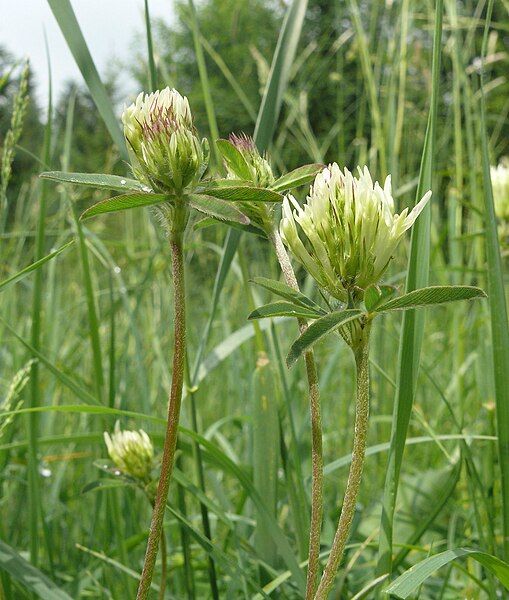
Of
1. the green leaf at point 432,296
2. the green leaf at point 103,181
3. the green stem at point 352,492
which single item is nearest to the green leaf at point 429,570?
the green stem at point 352,492

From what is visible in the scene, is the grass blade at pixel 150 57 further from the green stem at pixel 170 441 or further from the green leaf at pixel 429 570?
the green leaf at pixel 429 570

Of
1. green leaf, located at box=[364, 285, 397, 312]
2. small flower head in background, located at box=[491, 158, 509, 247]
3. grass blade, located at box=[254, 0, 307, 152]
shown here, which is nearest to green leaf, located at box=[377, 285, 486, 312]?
green leaf, located at box=[364, 285, 397, 312]

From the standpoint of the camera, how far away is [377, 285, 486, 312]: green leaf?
1.18ft

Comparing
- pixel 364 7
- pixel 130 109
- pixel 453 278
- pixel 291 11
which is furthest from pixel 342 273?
pixel 364 7

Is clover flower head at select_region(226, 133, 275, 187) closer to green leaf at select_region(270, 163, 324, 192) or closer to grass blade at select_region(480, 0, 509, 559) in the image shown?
green leaf at select_region(270, 163, 324, 192)

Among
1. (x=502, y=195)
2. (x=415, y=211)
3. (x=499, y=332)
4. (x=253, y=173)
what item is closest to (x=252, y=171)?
(x=253, y=173)

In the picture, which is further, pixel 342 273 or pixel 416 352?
pixel 416 352

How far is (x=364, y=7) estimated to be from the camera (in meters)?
2.89

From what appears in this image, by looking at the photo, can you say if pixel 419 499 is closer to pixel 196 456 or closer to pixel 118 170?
pixel 196 456

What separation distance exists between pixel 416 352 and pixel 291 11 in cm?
29

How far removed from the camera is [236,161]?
0.44m

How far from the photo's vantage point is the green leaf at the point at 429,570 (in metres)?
0.37

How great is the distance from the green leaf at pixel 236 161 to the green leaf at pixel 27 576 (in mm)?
296

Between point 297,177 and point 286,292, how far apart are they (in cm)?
9
